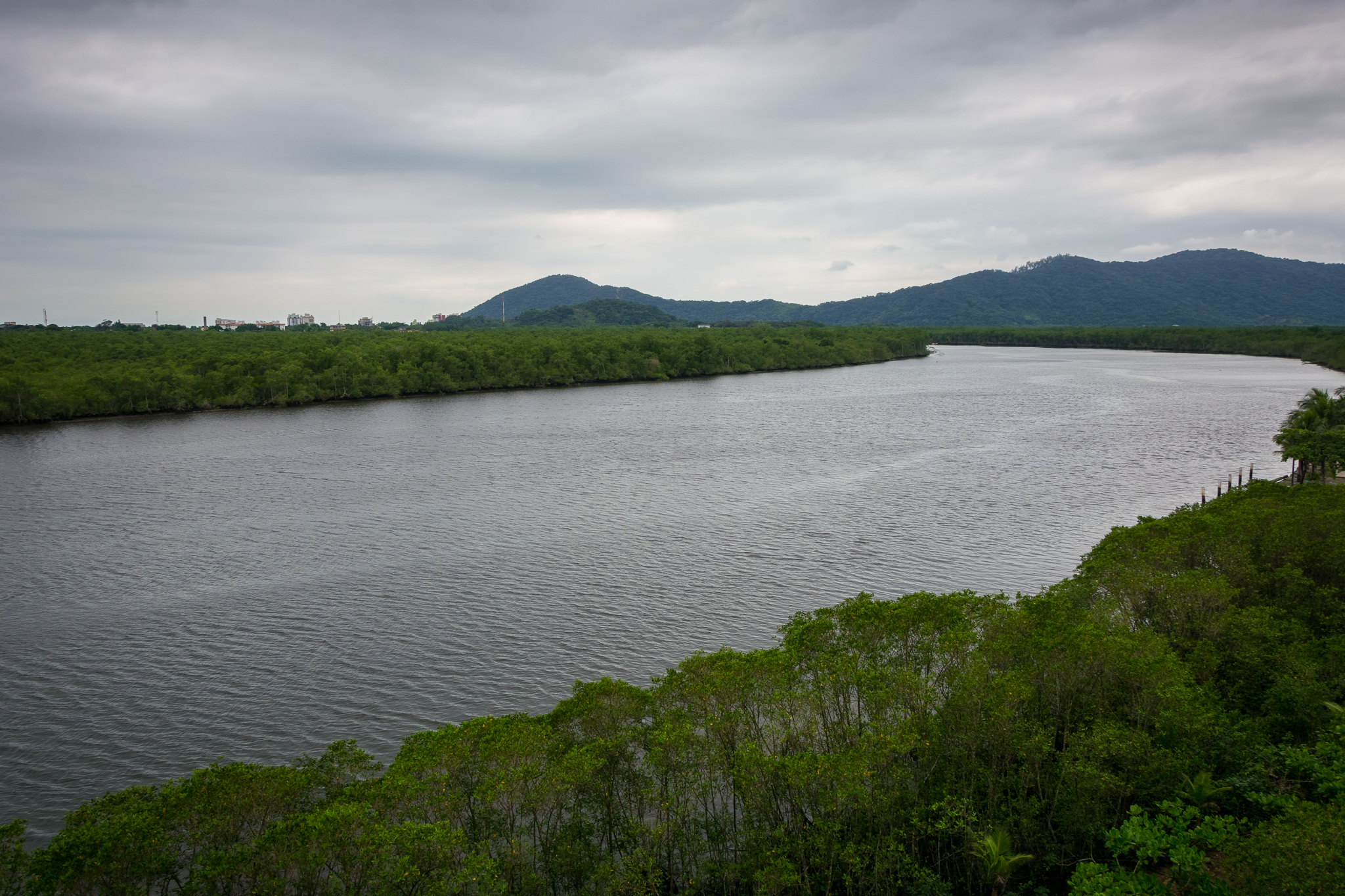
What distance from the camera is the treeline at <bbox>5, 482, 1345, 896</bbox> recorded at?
10906mm

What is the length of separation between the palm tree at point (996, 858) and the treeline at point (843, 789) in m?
0.05

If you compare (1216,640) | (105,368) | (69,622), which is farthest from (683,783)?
(105,368)

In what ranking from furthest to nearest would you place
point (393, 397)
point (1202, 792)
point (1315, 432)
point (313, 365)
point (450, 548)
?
point (393, 397) < point (313, 365) < point (1315, 432) < point (450, 548) < point (1202, 792)

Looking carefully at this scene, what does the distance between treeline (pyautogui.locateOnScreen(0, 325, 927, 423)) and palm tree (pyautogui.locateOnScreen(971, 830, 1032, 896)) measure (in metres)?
89.6

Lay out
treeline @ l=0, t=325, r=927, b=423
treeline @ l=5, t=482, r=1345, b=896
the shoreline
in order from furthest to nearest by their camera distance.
→ treeline @ l=0, t=325, r=927, b=423 → the shoreline → treeline @ l=5, t=482, r=1345, b=896

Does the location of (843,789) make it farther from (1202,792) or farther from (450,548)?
(450,548)

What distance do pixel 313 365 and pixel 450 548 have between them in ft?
248

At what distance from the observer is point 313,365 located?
326ft

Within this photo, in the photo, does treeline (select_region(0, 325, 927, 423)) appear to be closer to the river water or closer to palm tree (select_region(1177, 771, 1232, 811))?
the river water

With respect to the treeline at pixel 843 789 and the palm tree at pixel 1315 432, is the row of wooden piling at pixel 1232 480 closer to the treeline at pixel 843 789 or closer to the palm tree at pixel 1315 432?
the palm tree at pixel 1315 432

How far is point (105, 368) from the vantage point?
8919 centimetres

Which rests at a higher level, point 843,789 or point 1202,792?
point 843,789

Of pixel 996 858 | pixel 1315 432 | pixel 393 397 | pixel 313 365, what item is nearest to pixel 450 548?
pixel 996 858

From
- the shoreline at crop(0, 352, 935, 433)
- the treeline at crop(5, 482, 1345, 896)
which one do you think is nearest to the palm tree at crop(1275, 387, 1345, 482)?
the treeline at crop(5, 482, 1345, 896)
